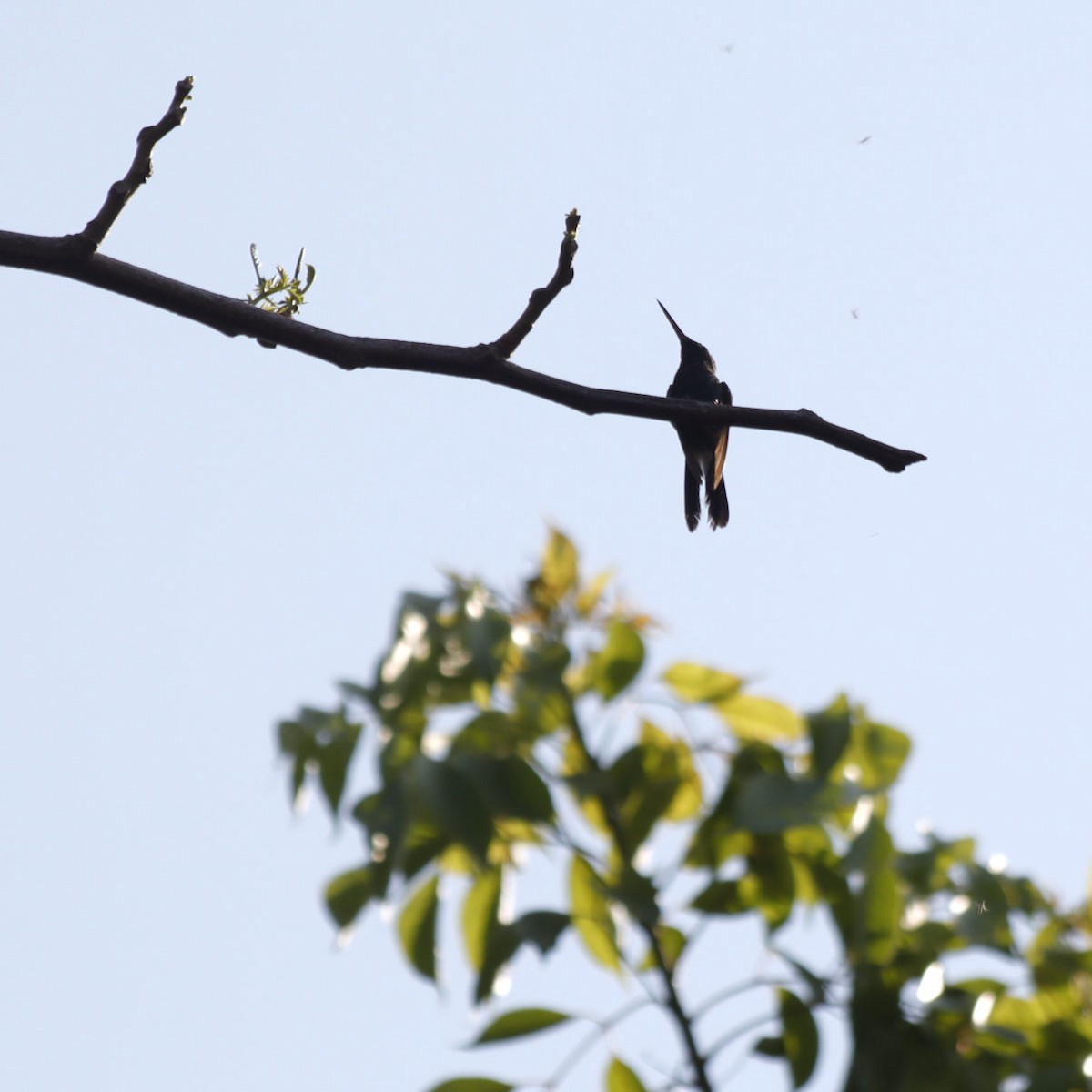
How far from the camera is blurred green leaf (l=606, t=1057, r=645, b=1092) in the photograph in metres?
1.60

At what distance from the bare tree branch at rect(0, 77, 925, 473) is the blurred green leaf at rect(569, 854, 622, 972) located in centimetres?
165

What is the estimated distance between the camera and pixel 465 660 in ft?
5.49

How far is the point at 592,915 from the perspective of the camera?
1594mm

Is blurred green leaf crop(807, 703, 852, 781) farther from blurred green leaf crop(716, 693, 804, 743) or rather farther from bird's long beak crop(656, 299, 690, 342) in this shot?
bird's long beak crop(656, 299, 690, 342)

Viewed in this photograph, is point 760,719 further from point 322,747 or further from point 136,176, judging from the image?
point 136,176

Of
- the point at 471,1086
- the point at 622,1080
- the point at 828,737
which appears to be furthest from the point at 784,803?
the point at 471,1086

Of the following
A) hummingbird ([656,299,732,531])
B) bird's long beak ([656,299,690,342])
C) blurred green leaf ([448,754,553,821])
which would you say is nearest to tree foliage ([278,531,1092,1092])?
blurred green leaf ([448,754,553,821])

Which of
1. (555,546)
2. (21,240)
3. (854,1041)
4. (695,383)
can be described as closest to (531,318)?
(21,240)

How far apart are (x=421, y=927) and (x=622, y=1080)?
277 millimetres

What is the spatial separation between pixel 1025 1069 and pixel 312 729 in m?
0.87

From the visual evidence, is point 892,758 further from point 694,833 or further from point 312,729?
point 312,729

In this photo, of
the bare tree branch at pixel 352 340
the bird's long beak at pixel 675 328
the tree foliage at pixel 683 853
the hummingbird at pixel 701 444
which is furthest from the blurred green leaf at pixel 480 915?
the bird's long beak at pixel 675 328

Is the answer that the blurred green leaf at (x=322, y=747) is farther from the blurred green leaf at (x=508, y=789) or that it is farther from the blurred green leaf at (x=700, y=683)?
the blurred green leaf at (x=700, y=683)

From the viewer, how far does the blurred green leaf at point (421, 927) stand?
166 cm
